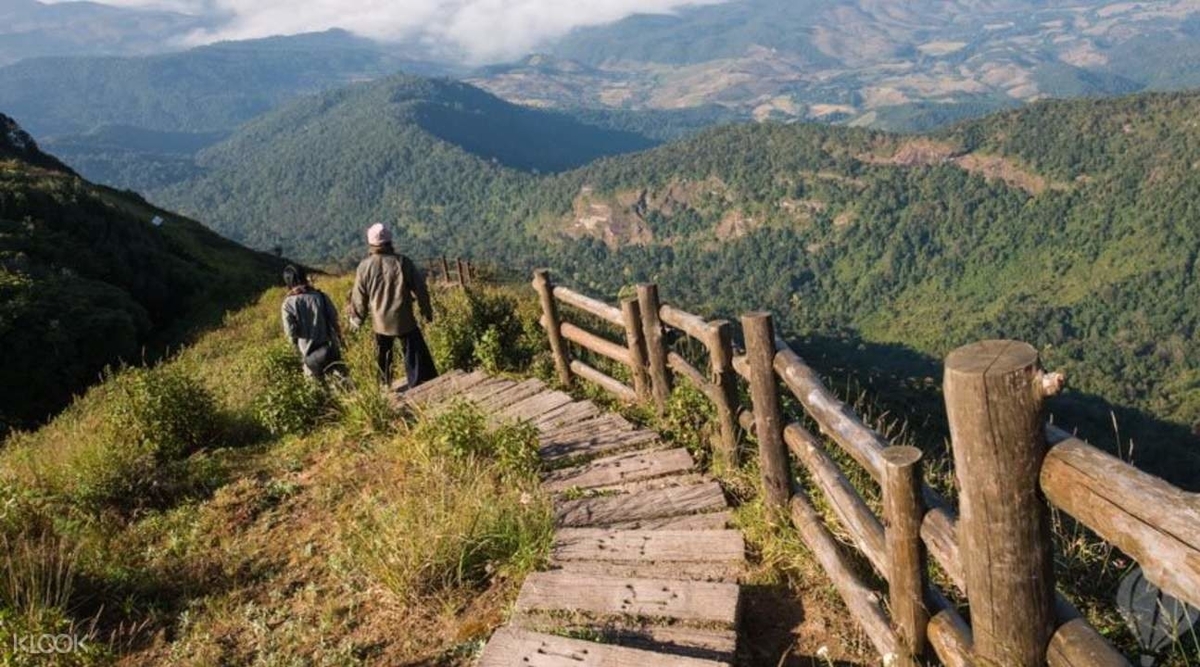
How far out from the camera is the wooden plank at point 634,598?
323cm

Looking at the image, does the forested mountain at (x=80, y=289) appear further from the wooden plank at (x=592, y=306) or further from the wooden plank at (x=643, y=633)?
the wooden plank at (x=643, y=633)

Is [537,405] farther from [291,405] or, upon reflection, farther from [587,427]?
[291,405]

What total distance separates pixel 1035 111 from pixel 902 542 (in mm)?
155335

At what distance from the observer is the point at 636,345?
6297mm

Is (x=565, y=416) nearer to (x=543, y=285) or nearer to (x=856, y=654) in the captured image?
(x=543, y=285)

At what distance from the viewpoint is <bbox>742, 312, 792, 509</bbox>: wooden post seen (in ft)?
12.9

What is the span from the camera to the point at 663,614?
3236 mm

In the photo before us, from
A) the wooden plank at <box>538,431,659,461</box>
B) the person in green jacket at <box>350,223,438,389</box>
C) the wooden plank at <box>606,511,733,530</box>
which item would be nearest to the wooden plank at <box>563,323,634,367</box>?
the wooden plank at <box>538,431,659,461</box>

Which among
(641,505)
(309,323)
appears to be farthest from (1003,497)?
(309,323)

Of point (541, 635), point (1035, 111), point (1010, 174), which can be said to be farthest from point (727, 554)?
point (1035, 111)

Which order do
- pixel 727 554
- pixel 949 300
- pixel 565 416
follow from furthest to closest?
pixel 949 300, pixel 565 416, pixel 727 554

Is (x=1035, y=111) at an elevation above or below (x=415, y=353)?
below

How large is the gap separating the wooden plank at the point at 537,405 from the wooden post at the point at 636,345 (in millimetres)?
647

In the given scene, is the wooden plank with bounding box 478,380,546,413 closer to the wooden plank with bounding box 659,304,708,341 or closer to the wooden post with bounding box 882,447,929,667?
Answer: the wooden plank with bounding box 659,304,708,341
